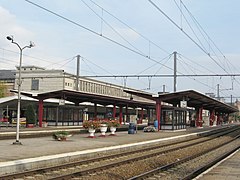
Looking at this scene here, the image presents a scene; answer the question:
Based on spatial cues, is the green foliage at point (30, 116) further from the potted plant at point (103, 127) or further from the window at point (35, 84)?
the window at point (35, 84)

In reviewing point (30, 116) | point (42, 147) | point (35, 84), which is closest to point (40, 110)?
point (30, 116)

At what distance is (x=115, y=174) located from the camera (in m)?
12.2

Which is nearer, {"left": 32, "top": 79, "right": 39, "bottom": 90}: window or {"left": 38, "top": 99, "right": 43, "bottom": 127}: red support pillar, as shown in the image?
{"left": 38, "top": 99, "right": 43, "bottom": 127}: red support pillar

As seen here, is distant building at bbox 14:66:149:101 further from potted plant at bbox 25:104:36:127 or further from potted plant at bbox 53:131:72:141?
potted plant at bbox 53:131:72:141

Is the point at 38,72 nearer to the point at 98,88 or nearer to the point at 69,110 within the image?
the point at 98,88

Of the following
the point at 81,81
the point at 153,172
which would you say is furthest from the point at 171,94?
the point at 81,81

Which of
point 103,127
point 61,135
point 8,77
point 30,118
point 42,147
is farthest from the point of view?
point 8,77

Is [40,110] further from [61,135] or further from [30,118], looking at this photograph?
[61,135]

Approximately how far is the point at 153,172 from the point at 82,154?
181 inches

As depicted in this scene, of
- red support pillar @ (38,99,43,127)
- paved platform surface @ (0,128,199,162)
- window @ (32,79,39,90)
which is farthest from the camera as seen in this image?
window @ (32,79,39,90)

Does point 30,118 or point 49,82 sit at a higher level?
point 49,82

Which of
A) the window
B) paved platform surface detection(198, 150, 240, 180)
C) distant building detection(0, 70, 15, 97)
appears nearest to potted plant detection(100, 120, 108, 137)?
paved platform surface detection(198, 150, 240, 180)

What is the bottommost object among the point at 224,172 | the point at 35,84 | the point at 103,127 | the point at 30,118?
the point at 224,172

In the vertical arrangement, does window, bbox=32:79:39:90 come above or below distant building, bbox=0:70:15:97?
below
